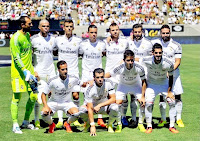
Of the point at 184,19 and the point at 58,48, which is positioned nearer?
the point at 58,48

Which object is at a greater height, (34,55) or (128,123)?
(34,55)

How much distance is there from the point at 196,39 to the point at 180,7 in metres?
5.36

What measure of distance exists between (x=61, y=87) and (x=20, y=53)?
3.51 feet

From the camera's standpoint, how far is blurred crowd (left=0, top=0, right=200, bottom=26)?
3588 centimetres

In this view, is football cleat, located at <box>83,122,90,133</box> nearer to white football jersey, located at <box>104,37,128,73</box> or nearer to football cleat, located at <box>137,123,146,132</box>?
football cleat, located at <box>137,123,146,132</box>

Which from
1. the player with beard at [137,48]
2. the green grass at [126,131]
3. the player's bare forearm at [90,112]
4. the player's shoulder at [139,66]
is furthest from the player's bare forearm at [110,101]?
the player with beard at [137,48]

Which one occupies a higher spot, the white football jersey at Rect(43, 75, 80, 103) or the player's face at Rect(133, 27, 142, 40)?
the player's face at Rect(133, 27, 142, 40)

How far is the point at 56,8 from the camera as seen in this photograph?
121 ft

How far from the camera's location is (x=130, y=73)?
782 centimetres

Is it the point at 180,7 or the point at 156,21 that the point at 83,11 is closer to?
the point at 156,21

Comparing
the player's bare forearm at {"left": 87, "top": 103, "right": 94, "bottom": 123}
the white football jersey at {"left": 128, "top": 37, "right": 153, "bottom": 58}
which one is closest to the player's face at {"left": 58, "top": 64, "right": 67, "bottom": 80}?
the player's bare forearm at {"left": 87, "top": 103, "right": 94, "bottom": 123}

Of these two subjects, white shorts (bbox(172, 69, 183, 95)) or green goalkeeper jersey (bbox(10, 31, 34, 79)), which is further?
white shorts (bbox(172, 69, 183, 95))

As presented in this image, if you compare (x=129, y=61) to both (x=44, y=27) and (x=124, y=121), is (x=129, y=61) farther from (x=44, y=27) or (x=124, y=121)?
(x=44, y=27)

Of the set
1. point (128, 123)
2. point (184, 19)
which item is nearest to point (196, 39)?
point (184, 19)
